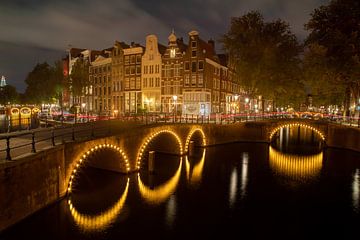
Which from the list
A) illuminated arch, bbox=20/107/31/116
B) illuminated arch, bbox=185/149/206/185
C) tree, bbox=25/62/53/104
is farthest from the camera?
tree, bbox=25/62/53/104

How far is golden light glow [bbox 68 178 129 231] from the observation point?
54.2 ft

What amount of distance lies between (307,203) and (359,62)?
2198cm

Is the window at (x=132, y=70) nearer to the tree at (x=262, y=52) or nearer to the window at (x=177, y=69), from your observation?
the window at (x=177, y=69)

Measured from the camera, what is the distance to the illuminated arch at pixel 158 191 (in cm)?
2106

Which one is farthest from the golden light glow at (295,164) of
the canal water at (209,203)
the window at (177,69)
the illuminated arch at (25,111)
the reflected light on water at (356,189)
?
the illuminated arch at (25,111)

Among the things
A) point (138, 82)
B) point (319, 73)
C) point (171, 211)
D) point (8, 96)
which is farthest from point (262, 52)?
point (8, 96)

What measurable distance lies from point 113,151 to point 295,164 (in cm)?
2072

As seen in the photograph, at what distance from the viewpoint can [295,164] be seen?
32.8 metres

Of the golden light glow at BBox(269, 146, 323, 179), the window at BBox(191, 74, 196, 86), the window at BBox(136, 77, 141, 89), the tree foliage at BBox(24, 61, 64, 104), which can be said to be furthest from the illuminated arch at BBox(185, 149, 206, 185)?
the tree foliage at BBox(24, 61, 64, 104)

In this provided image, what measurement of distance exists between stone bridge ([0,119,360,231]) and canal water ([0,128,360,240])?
0.99m

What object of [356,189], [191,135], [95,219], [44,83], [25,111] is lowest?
[95,219]

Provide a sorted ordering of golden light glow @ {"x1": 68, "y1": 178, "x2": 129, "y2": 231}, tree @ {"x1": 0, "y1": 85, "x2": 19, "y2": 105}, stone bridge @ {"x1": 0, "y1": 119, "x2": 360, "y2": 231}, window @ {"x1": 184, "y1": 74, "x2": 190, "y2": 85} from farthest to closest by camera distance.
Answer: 1. tree @ {"x1": 0, "y1": 85, "x2": 19, "y2": 105}
2. window @ {"x1": 184, "y1": 74, "x2": 190, "y2": 85}
3. golden light glow @ {"x1": 68, "y1": 178, "x2": 129, "y2": 231}
4. stone bridge @ {"x1": 0, "y1": 119, "x2": 360, "y2": 231}

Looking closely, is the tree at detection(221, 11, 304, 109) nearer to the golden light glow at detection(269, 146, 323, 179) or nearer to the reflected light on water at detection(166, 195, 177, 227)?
the golden light glow at detection(269, 146, 323, 179)

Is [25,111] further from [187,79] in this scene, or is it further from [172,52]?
[172,52]
